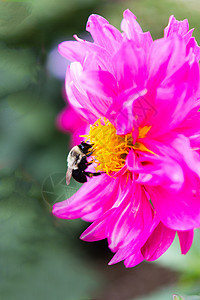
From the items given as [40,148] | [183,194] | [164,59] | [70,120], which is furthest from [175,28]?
[40,148]

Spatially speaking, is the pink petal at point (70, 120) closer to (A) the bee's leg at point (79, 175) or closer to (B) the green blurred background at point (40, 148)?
(B) the green blurred background at point (40, 148)

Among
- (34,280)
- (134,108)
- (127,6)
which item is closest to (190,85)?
(134,108)

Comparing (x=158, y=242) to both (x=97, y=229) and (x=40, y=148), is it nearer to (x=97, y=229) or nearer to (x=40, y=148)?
(x=97, y=229)

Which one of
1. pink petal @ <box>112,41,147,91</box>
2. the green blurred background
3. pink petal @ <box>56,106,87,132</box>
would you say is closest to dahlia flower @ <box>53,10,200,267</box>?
pink petal @ <box>112,41,147,91</box>

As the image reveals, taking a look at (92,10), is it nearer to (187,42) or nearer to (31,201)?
(31,201)

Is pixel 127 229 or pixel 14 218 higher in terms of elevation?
pixel 127 229

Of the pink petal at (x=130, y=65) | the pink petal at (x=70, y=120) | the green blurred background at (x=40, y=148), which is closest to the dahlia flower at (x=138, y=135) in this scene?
the pink petal at (x=130, y=65)
